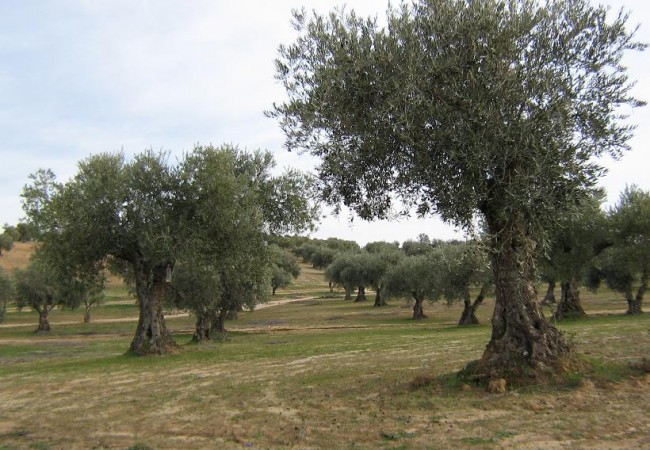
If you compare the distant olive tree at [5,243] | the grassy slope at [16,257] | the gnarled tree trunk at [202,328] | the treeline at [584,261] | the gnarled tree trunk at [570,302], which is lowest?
the gnarled tree trunk at [202,328]

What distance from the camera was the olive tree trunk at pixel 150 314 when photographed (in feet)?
92.9

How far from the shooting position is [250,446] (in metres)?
9.90

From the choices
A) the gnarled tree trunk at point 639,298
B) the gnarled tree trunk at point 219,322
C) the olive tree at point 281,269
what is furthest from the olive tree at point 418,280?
the gnarled tree trunk at point 219,322

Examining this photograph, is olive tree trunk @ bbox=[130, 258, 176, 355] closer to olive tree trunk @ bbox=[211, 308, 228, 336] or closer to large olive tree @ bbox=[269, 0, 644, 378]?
olive tree trunk @ bbox=[211, 308, 228, 336]

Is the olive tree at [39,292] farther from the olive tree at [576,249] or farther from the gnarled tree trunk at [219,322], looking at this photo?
the olive tree at [576,249]

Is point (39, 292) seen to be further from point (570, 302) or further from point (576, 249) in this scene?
point (576, 249)

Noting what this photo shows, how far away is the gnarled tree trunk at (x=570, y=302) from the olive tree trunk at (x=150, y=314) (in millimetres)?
31435

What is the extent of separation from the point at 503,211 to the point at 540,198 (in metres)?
1.05

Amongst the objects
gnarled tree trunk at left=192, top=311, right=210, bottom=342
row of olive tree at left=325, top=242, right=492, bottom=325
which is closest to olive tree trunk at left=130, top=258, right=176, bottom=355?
gnarled tree trunk at left=192, top=311, right=210, bottom=342

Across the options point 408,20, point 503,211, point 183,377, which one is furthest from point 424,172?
point 183,377

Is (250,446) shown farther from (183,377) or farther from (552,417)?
(183,377)

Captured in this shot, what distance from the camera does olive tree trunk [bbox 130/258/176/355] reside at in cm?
2833

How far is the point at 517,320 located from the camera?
1380 centimetres

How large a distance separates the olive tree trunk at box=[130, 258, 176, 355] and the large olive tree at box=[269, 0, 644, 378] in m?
18.1
